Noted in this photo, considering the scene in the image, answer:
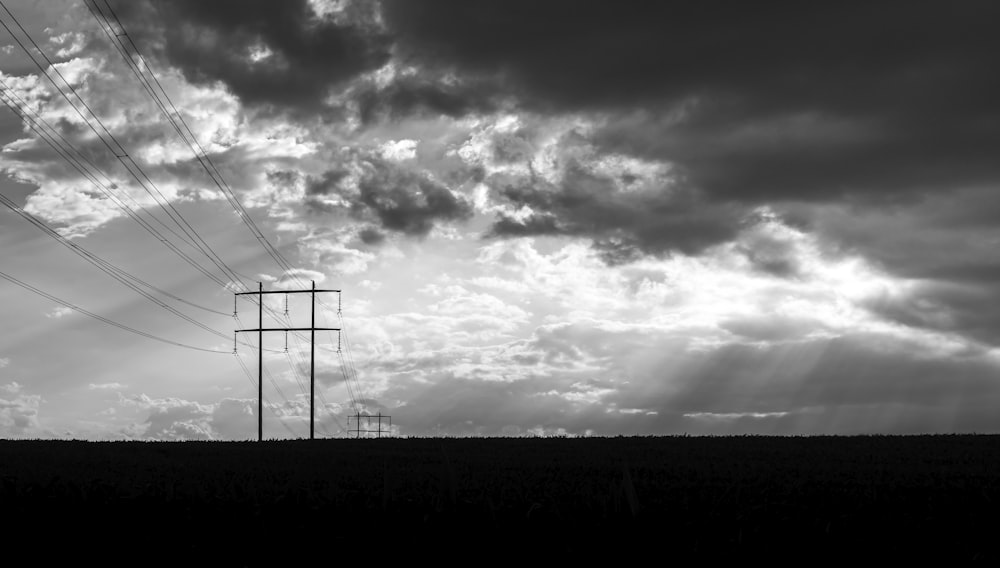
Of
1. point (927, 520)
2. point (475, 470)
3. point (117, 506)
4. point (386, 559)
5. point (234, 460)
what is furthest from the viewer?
point (234, 460)

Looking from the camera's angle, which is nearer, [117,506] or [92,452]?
[117,506]

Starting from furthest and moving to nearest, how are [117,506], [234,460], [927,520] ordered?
[234,460]
[117,506]
[927,520]

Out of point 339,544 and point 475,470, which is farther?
point 475,470

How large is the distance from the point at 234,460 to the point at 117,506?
1002 inches

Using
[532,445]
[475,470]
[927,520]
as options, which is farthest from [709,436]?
[927,520]

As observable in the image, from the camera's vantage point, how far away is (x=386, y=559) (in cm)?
665

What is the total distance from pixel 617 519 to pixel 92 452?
127 ft

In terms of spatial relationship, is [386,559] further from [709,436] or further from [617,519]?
[709,436]

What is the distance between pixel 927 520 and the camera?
7465 millimetres

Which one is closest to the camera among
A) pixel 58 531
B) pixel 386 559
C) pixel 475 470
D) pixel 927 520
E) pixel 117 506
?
pixel 386 559

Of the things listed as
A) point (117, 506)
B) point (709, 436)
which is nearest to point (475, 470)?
point (117, 506)

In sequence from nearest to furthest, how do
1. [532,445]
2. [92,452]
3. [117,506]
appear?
[117,506]
[92,452]
[532,445]

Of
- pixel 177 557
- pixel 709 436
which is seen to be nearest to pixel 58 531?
pixel 177 557

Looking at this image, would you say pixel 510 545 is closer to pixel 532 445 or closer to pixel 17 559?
pixel 17 559
